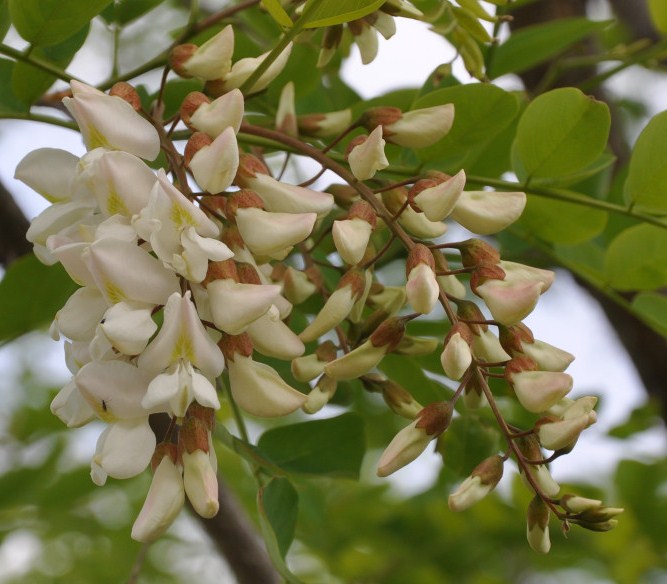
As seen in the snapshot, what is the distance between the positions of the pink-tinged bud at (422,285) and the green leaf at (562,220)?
0.28m

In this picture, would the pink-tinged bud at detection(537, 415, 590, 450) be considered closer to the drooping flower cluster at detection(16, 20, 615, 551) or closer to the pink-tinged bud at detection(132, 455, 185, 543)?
the drooping flower cluster at detection(16, 20, 615, 551)

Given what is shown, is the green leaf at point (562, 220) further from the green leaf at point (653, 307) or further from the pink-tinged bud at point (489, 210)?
the pink-tinged bud at point (489, 210)

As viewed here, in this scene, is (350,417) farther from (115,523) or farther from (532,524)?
(115,523)

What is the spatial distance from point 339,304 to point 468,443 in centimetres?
19

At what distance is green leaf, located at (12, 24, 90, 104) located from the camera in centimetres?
60

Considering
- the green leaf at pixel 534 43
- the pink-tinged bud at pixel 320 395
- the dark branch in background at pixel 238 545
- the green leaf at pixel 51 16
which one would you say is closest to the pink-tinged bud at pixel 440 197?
the pink-tinged bud at pixel 320 395

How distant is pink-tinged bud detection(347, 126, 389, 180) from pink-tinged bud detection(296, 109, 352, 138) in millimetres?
147

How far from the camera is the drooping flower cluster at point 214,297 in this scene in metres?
0.41

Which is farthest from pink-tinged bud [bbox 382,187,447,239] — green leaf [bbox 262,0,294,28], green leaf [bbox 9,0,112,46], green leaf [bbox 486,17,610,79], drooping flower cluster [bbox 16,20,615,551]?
green leaf [bbox 486,17,610,79]

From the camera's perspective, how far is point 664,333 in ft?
2.25

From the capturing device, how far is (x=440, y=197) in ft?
1.43

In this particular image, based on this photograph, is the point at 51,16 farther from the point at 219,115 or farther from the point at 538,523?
the point at 538,523

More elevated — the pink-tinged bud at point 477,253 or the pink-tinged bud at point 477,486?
the pink-tinged bud at point 477,253

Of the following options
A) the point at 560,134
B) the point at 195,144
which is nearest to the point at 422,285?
the point at 195,144
